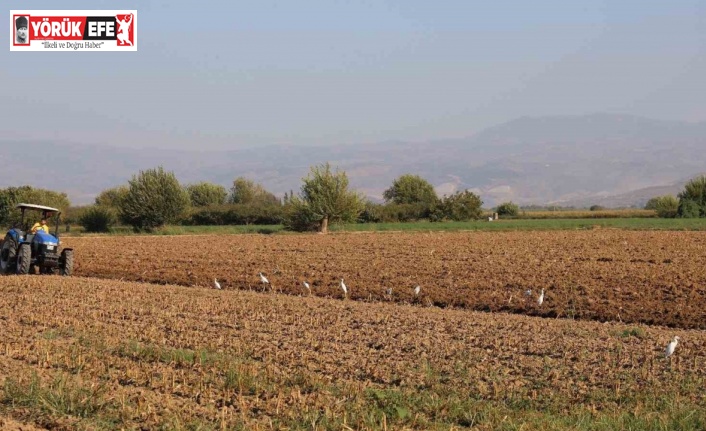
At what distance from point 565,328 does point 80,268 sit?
69.5 ft

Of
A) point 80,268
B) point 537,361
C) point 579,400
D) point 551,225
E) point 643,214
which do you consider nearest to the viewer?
point 579,400

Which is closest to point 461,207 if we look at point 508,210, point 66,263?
point 508,210

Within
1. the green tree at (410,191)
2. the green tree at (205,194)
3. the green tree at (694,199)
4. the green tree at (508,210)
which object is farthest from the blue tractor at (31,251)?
the green tree at (205,194)

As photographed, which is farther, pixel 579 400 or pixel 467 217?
pixel 467 217

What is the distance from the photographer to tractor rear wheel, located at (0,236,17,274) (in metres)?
25.6

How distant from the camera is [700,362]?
12.3 m

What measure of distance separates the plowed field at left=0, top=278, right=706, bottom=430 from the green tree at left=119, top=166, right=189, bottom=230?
44907 millimetres

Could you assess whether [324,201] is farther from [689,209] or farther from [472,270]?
[689,209]

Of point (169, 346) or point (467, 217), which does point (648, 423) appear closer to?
point (169, 346)

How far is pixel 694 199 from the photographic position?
259ft

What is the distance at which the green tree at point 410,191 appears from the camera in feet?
327

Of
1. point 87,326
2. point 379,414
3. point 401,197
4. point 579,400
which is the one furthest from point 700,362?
point 401,197

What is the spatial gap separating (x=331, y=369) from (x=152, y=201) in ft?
175

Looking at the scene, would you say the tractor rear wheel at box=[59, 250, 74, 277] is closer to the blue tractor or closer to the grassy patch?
the blue tractor
